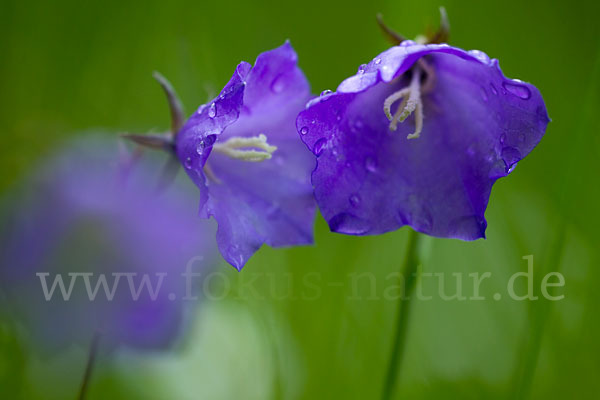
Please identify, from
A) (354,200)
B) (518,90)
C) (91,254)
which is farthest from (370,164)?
(91,254)

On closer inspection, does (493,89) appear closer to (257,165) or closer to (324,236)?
(257,165)

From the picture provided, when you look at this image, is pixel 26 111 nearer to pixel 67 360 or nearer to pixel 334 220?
pixel 67 360

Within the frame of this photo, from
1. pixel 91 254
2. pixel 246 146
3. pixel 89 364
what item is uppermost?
pixel 246 146

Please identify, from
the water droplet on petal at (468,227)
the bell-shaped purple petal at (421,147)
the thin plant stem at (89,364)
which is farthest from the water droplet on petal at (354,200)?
the thin plant stem at (89,364)

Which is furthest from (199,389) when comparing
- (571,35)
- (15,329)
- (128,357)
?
(571,35)

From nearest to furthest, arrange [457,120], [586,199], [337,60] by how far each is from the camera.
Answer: [457,120]
[586,199]
[337,60]

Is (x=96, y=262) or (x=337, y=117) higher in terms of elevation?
(x=337, y=117)
